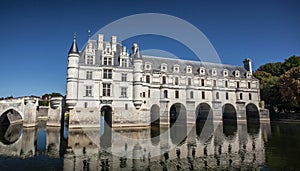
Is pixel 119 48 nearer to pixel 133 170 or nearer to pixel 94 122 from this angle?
pixel 94 122

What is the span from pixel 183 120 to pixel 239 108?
37.1 ft

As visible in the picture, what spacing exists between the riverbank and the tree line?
1.60 metres

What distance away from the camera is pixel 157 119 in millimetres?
35281

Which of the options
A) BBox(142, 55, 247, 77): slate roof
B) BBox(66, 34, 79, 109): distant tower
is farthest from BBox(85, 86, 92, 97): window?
BBox(142, 55, 247, 77): slate roof

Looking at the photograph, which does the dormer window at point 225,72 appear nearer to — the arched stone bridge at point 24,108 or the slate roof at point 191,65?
the slate roof at point 191,65

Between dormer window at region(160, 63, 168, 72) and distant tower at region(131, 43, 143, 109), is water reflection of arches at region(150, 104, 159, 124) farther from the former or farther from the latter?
dormer window at region(160, 63, 168, 72)

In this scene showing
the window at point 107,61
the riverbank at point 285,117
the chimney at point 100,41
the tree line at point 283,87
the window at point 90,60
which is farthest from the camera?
the riverbank at point 285,117

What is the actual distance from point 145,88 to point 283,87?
27158 millimetres

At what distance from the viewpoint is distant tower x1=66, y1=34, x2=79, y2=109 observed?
Result: 26.6 metres

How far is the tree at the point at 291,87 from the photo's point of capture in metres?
36.9

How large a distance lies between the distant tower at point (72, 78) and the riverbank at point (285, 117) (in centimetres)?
4034

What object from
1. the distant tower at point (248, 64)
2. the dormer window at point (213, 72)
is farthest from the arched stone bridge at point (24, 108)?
the distant tower at point (248, 64)

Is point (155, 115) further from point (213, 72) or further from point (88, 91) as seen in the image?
point (213, 72)

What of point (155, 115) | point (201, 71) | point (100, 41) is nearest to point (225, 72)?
point (201, 71)
